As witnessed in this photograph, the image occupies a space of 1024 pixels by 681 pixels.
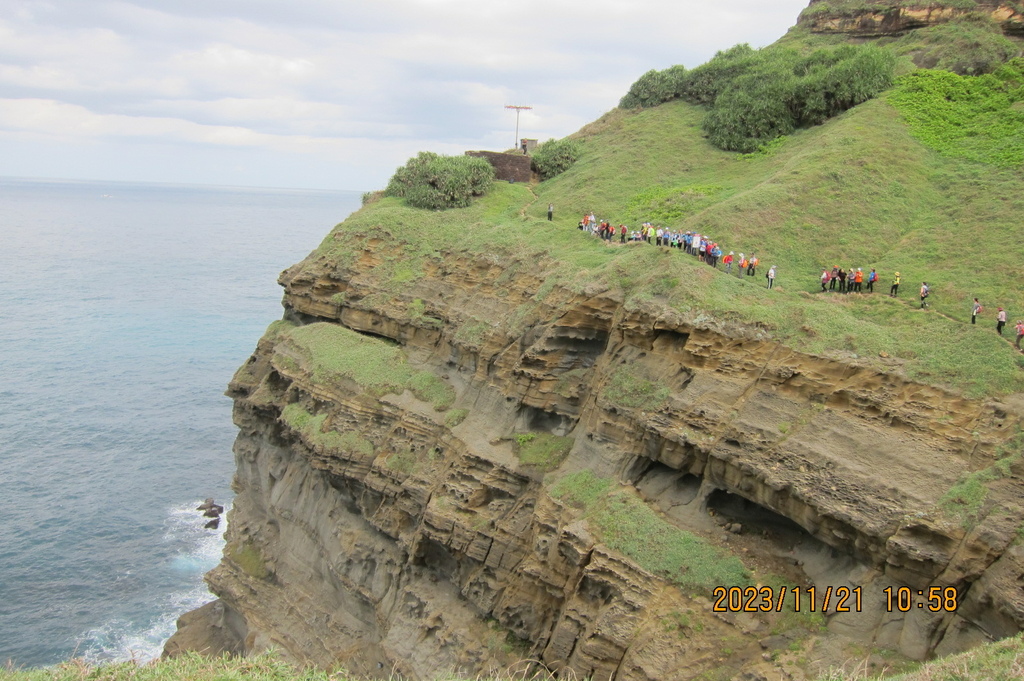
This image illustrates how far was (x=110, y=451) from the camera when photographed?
53.3 m

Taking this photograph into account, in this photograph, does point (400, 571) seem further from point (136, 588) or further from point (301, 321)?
point (136, 588)

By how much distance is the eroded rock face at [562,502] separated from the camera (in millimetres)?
17812

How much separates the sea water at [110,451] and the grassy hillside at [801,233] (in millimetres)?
20148

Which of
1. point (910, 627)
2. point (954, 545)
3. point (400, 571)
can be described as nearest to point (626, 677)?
point (910, 627)

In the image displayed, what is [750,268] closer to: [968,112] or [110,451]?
[968,112]

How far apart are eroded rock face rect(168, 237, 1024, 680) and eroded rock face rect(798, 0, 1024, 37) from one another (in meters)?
29.5

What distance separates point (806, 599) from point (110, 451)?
159 feet

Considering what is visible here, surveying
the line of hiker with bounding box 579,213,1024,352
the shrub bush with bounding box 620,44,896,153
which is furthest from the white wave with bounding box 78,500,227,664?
the shrub bush with bounding box 620,44,896,153

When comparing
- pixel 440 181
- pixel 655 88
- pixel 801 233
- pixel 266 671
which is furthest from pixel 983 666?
pixel 655 88

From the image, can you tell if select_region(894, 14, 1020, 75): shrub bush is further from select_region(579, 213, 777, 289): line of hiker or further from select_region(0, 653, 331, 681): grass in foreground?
select_region(0, 653, 331, 681): grass in foreground

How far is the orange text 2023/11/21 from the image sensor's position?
56.8 ft

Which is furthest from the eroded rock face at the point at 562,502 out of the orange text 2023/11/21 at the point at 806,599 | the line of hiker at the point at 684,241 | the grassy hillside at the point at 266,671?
the line of hiker at the point at 684,241

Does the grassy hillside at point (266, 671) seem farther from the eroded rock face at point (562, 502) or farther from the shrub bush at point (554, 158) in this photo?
the shrub bush at point (554, 158)

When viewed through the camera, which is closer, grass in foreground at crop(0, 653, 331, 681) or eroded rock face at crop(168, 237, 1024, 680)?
grass in foreground at crop(0, 653, 331, 681)
